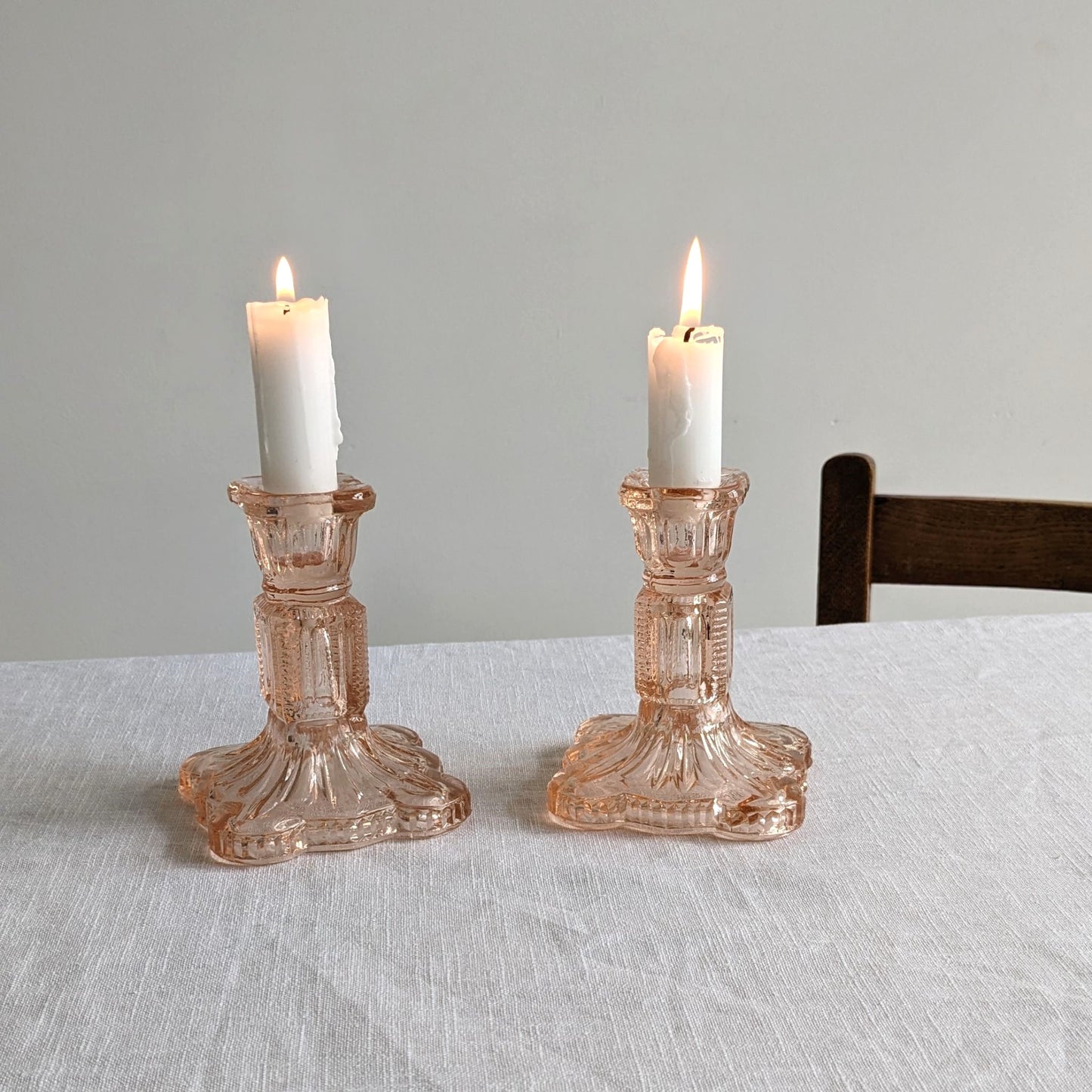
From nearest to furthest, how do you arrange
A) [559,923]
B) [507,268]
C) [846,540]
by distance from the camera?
[559,923] → [846,540] → [507,268]

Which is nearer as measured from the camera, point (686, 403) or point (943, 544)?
point (686, 403)

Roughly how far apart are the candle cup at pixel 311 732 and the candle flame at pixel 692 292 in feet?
0.57

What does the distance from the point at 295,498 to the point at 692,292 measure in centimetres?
21

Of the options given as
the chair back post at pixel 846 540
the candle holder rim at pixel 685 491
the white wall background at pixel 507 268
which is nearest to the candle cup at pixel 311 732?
the candle holder rim at pixel 685 491

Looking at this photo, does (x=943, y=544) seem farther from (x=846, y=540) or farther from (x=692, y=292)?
(x=692, y=292)

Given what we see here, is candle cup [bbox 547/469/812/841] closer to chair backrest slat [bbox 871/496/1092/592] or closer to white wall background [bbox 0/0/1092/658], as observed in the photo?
chair backrest slat [bbox 871/496/1092/592]

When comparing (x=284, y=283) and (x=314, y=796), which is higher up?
(x=284, y=283)

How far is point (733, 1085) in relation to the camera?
0.42m

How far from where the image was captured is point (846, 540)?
974 mm

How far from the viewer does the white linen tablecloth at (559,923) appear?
44 cm

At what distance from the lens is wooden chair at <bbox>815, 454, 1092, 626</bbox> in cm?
97

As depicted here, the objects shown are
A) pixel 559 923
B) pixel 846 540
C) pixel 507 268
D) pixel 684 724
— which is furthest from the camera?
pixel 507 268

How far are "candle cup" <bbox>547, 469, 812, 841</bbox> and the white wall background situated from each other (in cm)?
117

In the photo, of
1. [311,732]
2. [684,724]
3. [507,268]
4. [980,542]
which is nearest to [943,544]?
[980,542]
